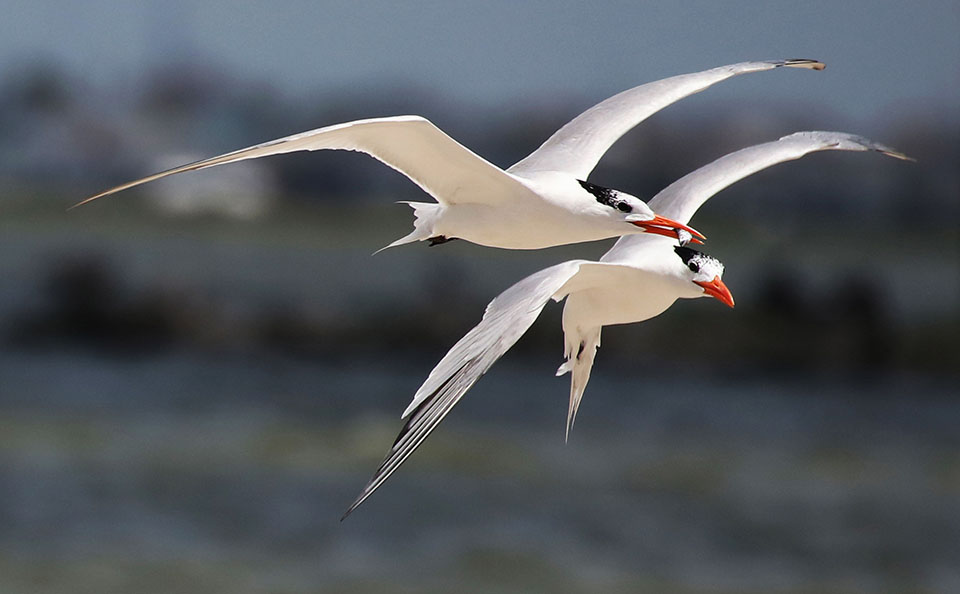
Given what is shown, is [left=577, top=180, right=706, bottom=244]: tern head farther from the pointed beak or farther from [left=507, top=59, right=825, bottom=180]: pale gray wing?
[left=507, top=59, right=825, bottom=180]: pale gray wing

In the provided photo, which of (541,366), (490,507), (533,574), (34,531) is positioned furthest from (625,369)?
(34,531)

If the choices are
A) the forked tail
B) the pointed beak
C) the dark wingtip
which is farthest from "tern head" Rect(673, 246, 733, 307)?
the dark wingtip

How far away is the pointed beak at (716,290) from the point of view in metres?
1.33

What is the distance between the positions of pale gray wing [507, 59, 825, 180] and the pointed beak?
0.18 metres

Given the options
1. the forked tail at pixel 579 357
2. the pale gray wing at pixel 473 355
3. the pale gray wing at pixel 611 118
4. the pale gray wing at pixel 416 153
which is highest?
the pale gray wing at pixel 416 153

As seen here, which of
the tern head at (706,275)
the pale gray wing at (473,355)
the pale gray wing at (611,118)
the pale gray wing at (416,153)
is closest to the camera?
the pale gray wing at (473,355)

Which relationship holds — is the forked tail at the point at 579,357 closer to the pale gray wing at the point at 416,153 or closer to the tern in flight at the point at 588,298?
the tern in flight at the point at 588,298

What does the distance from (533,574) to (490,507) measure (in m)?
1.20

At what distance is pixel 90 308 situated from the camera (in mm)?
15656

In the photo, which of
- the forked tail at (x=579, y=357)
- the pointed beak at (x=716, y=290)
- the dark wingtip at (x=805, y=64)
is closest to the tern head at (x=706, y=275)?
the pointed beak at (x=716, y=290)

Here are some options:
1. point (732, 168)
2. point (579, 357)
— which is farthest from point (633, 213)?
point (732, 168)

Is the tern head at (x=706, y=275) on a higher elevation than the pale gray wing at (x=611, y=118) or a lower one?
lower

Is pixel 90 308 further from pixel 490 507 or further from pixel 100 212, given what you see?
pixel 490 507

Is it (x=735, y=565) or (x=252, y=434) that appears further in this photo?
(x=252, y=434)
